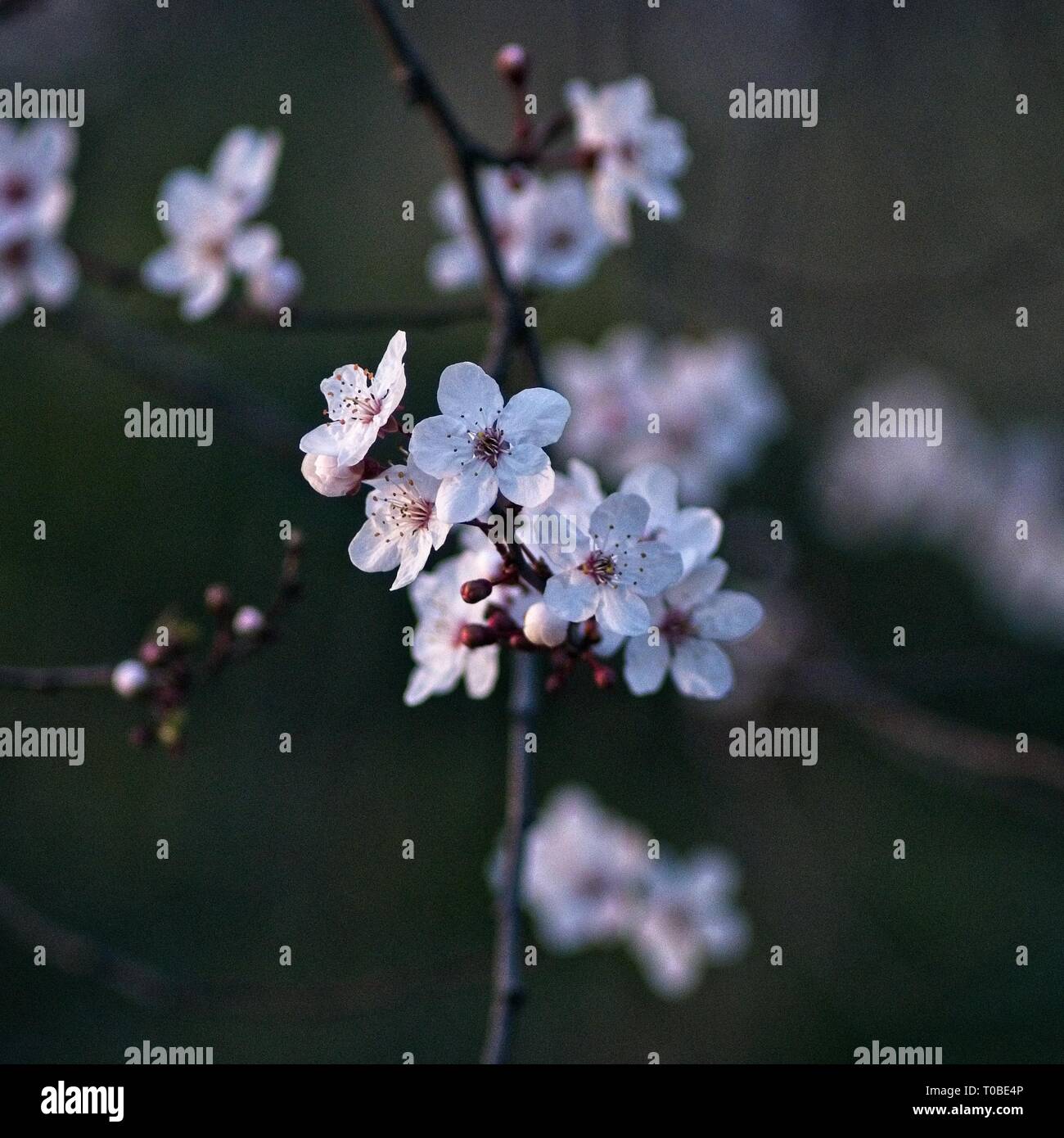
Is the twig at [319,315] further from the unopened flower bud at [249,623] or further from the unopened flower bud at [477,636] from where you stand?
the unopened flower bud at [477,636]

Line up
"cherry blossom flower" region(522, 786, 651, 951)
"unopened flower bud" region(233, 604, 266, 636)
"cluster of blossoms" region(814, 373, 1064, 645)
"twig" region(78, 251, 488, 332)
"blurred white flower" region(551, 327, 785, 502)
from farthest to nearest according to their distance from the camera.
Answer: "cluster of blossoms" region(814, 373, 1064, 645)
"blurred white flower" region(551, 327, 785, 502)
"cherry blossom flower" region(522, 786, 651, 951)
"twig" region(78, 251, 488, 332)
"unopened flower bud" region(233, 604, 266, 636)

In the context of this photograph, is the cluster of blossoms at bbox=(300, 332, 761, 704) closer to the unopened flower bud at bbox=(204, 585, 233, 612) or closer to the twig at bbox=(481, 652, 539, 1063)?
the twig at bbox=(481, 652, 539, 1063)

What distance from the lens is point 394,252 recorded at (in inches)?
213

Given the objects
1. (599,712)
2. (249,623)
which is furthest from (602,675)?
(599,712)

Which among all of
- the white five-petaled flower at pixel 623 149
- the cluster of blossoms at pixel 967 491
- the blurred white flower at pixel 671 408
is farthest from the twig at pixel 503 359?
the cluster of blossoms at pixel 967 491

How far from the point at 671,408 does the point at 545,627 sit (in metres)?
1.76

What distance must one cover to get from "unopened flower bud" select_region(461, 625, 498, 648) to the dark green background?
77.1 inches

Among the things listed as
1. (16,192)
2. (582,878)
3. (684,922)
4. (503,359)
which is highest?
(16,192)

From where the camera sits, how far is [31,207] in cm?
209

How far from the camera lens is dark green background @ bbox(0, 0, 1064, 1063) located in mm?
3586

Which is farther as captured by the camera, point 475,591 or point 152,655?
point 152,655

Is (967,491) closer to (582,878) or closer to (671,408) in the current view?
(671,408)

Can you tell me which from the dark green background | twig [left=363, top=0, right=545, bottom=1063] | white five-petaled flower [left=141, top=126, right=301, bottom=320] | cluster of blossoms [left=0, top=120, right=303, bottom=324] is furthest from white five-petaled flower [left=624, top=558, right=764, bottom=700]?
the dark green background

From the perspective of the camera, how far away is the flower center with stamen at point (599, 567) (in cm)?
109
